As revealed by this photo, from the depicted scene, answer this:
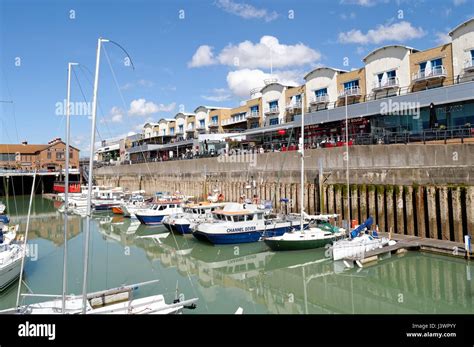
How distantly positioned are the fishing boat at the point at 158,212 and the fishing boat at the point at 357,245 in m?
18.1

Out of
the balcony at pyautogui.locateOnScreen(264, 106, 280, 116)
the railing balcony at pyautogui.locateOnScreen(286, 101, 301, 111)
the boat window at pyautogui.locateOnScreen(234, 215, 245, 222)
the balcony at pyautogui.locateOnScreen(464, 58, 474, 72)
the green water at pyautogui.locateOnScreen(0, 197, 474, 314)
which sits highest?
the balcony at pyautogui.locateOnScreen(264, 106, 280, 116)

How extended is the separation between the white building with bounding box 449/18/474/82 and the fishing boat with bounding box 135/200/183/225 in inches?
1134

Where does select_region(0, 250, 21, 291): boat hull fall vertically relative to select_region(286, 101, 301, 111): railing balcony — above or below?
below

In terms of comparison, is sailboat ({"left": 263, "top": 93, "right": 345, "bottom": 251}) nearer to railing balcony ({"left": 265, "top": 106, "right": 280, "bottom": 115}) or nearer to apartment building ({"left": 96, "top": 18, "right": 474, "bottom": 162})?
apartment building ({"left": 96, "top": 18, "right": 474, "bottom": 162})

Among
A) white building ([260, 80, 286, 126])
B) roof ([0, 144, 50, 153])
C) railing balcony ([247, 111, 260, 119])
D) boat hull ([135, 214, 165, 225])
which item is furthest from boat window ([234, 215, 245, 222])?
roof ([0, 144, 50, 153])

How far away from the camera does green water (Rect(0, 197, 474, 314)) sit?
49.6ft

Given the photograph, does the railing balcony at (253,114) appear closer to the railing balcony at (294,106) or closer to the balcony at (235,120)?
the balcony at (235,120)

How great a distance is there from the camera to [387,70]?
40.2 m

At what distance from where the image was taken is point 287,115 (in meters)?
55.2

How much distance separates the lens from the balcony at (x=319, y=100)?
156 ft

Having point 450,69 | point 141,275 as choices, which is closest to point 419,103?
point 450,69

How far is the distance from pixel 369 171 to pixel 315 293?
1397 cm
